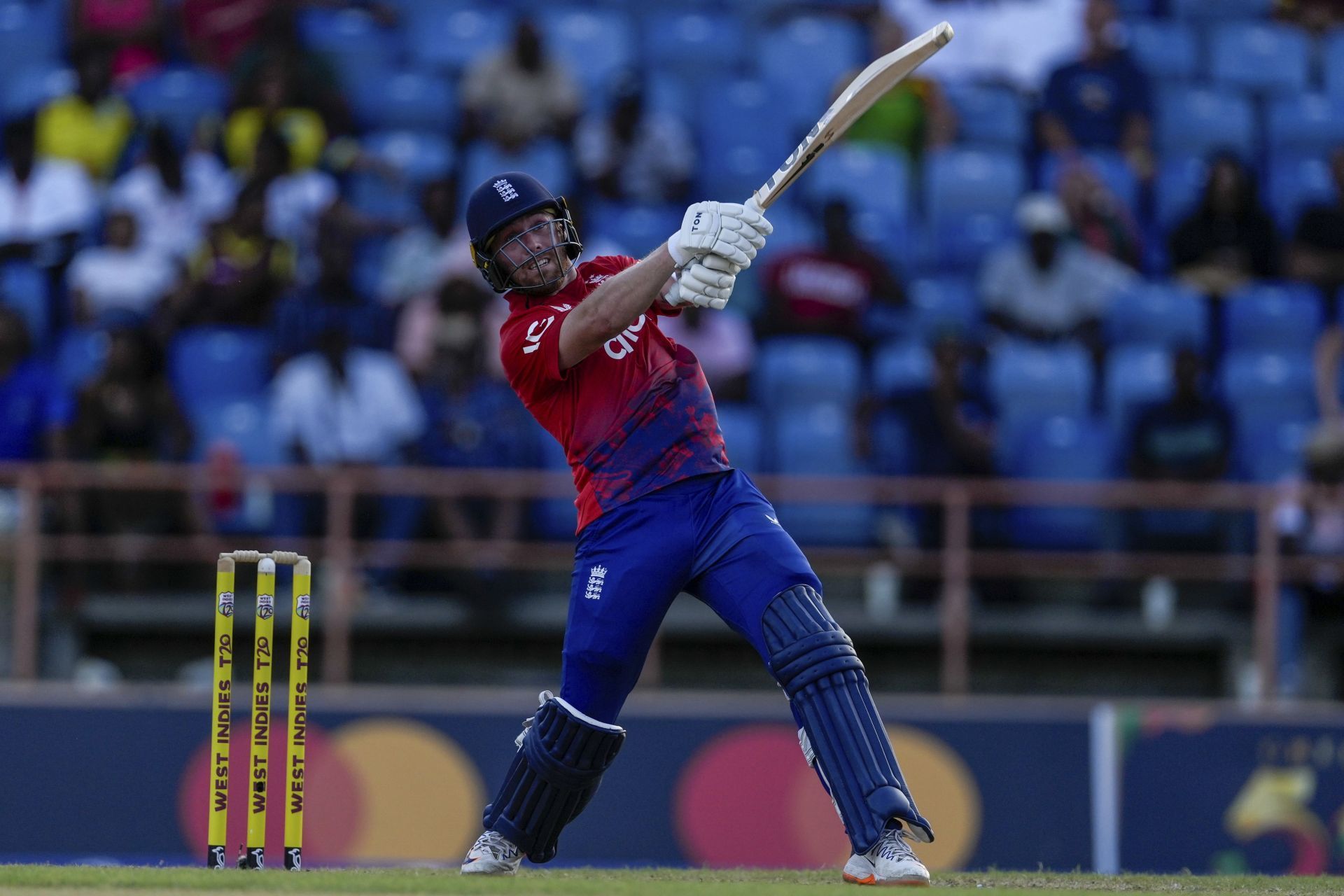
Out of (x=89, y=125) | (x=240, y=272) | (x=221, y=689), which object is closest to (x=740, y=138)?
(x=240, y=272)

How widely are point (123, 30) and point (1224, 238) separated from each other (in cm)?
814

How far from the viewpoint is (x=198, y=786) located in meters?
10.0

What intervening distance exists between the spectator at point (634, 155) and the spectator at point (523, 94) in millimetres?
309

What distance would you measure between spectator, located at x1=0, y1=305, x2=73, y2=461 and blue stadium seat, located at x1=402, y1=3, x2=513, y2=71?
420 cm

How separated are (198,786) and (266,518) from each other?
1613 millimetres


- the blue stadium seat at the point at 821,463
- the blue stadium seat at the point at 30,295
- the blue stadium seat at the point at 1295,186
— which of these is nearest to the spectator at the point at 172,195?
the blue stadium seat at the point at 30,295

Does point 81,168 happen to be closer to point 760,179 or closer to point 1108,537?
point 760,179

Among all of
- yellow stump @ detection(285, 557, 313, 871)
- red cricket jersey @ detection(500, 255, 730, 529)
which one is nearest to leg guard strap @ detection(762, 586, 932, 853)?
red cricket jersey @ detection(500, 255, 730, 529)

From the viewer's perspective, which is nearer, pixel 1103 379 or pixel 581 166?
pixel 1103 379

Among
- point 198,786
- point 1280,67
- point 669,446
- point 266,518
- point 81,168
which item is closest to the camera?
point 669,446

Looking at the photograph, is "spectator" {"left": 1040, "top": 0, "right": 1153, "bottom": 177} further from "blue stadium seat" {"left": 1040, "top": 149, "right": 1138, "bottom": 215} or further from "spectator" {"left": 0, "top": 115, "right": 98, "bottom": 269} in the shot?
"spectator" {"left": 0, "top": 115, "right": 98, "bottom": 269}

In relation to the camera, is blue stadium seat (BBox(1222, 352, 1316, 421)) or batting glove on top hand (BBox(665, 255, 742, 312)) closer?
batting glove on top hand (BBox(665, 255, 742, 312))

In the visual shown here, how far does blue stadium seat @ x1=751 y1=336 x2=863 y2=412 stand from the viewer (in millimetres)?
11711

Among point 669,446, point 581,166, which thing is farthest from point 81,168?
point 669,446
